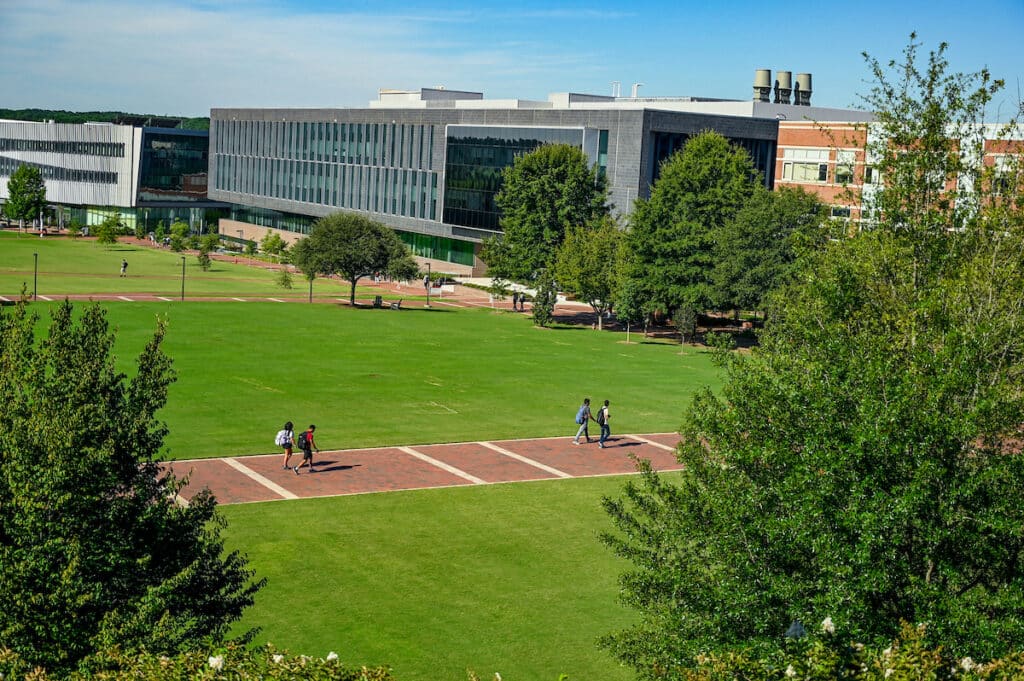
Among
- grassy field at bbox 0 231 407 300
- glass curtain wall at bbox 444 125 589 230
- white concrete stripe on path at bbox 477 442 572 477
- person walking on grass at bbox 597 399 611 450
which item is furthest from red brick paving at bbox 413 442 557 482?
glass curtain wall at bbox 444 125 589 230

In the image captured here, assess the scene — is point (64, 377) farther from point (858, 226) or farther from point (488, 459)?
point (488, 459)

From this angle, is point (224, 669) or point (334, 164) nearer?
point (224, 669)

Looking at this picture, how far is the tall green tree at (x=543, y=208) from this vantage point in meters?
79.5

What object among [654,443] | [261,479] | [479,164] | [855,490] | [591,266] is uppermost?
[479,164]

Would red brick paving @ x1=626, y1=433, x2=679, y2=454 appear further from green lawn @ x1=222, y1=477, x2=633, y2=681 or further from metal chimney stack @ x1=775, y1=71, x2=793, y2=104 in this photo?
metal chimney stack @ x1=775, y1=71, x2=793, y2=104

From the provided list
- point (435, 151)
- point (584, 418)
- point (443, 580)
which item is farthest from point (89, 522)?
point (435, 151)

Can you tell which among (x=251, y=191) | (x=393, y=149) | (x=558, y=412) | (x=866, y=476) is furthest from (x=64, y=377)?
(x=251, y=191)

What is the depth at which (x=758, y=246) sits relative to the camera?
212ft

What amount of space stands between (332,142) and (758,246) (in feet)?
245

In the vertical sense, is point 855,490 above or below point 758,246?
below

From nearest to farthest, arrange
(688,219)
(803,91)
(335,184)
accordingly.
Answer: (688,219) < (803,91) < (335,184)

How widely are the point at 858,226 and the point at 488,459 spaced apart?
14861 millimetres

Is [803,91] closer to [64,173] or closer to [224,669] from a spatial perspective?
[64,173]

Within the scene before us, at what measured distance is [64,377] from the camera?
16.0m
